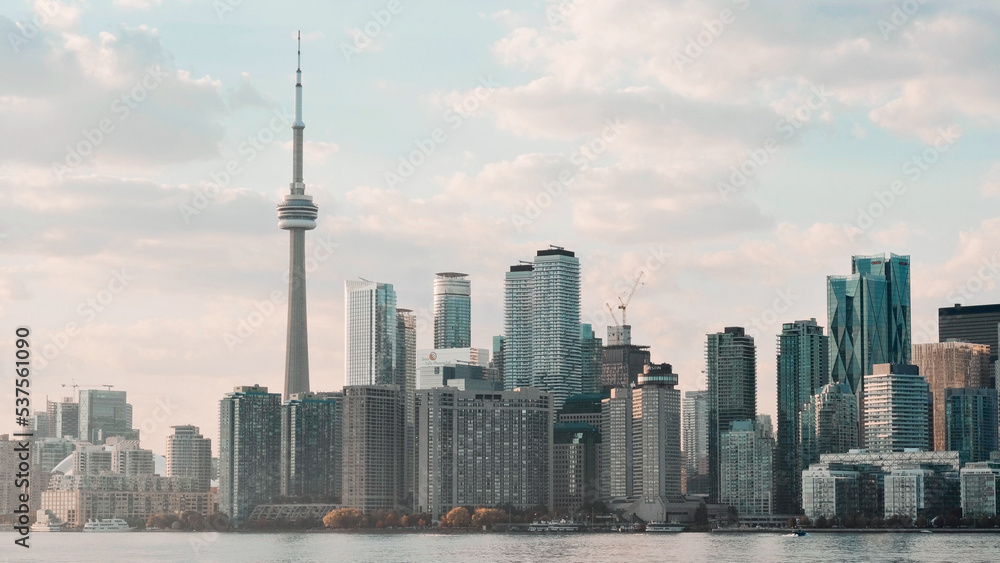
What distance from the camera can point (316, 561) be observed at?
19300cm

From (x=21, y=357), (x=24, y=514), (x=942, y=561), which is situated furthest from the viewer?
(x=942, y=561)

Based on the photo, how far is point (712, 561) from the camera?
616 ft

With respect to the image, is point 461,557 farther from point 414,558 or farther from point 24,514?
point 24,514

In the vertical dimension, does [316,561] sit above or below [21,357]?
below

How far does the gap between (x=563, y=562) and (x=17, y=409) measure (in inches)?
3828

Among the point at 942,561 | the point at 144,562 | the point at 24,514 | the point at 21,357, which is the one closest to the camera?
the point at 21,357

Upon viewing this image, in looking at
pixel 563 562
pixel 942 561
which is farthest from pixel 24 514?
pixel 942 561

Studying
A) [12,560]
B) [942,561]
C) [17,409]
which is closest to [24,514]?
[17,409]

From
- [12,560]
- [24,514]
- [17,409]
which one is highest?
[17,409]

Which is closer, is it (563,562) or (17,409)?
(17,409)

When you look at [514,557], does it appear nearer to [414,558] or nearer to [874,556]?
[414,558]

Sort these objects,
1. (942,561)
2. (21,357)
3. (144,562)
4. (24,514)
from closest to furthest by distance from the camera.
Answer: (21,357), (24,514), (942,561), (144,562)

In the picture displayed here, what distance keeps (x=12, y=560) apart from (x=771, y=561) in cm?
9337

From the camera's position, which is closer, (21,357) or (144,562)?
(21,357)
